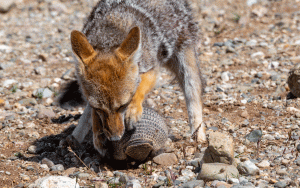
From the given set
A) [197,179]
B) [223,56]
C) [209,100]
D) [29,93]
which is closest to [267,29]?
[223,56]

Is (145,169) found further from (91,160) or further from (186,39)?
(186,39)

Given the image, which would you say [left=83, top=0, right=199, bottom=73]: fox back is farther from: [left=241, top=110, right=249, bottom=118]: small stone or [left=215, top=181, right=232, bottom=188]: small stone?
[left=215, top=181, right=232, bottom=188]: small stone

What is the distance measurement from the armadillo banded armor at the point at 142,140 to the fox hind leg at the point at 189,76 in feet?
3.41

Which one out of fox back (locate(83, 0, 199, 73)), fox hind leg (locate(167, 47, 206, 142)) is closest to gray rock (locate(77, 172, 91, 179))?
fox back (locate(83, 0, 199, 73))

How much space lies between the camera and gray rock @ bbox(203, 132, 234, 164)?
418 centimetres

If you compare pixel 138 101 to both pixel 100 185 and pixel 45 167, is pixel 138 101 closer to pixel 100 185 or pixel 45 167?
pixel 100 185

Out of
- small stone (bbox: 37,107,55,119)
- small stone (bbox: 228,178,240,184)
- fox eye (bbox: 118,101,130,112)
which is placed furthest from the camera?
small stone (bbox: 37,107,55,119)

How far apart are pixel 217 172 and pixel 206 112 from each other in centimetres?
236

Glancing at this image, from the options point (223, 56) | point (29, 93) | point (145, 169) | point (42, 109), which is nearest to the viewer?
point (145, 169)

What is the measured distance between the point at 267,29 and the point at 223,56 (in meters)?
2.02

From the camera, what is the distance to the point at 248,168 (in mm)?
4086

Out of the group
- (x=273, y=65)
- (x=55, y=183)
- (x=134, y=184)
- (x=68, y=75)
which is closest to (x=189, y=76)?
(x=134, y=184)

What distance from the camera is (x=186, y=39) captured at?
5980mm

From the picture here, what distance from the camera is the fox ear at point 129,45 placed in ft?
14.0
